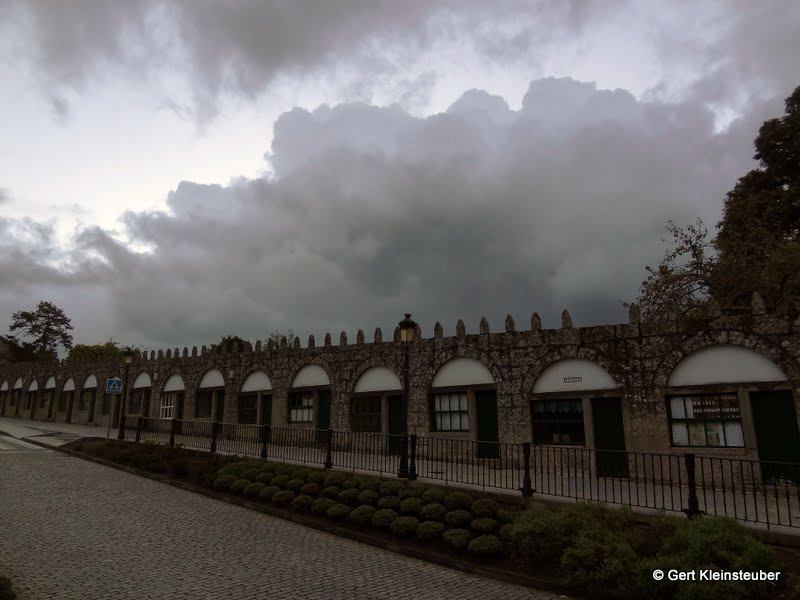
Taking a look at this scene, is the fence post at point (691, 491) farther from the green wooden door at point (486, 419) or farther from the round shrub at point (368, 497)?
the green wooden door at point (486, 419)

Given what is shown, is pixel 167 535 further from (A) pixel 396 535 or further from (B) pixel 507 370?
(B) pixel 507 370

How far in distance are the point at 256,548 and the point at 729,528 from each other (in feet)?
24.2

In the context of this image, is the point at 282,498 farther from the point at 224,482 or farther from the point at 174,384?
the point at 174,384

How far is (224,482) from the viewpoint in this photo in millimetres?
13227

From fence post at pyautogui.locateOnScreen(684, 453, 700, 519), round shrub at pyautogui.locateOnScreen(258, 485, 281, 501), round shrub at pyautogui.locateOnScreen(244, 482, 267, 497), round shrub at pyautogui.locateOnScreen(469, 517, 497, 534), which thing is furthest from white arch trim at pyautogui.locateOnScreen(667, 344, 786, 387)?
round shrub at pyautogui.locateOnScreen(244, 482, 267, 497)

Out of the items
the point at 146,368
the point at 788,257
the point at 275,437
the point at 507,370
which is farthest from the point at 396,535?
the point at 146,368

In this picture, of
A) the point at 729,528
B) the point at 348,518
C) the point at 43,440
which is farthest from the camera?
the point at 43,440

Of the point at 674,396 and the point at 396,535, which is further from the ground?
the point at 674,396

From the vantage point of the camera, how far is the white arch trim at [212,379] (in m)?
26.2

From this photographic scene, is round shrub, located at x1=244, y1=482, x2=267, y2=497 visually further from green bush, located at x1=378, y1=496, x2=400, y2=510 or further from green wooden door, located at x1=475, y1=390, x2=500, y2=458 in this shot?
green wooden door, located at x1=475, y1=390, x2=500, y2=458

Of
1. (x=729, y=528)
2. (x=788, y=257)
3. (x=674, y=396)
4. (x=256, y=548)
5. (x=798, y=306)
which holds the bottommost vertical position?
(x=256, y=548)

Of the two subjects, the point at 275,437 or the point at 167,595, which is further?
the point at 275,437

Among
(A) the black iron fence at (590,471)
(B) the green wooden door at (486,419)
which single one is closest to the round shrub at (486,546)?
(A) the black iron fence at (590,471)

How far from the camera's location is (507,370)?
1658 cm
